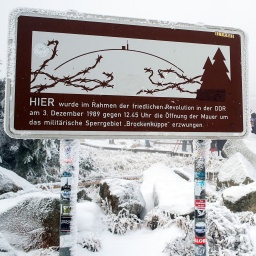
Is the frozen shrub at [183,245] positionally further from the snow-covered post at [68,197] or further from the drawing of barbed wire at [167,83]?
the drawing of barbed wire at [167,83]

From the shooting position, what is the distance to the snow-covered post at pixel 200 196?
2.33 metres

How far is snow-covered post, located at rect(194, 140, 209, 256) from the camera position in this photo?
233 centimetres

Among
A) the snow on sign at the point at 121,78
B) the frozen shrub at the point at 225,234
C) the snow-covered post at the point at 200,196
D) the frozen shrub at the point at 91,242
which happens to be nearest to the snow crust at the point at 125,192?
the frozen shrub at the point at 91,242

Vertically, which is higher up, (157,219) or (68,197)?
(68,197)

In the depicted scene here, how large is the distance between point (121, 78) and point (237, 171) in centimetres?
756

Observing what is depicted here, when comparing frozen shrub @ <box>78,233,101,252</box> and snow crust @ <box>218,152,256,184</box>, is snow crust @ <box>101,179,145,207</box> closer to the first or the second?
frozen shrub @ <box>78,233,101,252</box>

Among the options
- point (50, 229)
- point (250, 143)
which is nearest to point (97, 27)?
point (50, 229)

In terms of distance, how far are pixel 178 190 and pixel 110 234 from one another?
186 cm

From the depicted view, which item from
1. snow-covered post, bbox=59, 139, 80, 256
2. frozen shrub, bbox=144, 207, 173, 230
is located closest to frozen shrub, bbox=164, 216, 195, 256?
frozen shrub, bbox=144, 207, 173, 230

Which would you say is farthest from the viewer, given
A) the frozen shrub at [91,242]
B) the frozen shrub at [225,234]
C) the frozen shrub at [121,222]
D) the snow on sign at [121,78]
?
the frozen shrub at [121,222]

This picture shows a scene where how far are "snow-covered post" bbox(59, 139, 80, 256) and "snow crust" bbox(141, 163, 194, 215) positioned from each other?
11.0ft

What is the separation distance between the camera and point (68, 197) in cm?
211

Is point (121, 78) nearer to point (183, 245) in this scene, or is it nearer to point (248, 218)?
point (183, 245)

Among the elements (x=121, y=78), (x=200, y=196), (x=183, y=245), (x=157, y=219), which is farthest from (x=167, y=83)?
(x=157, y=219)
